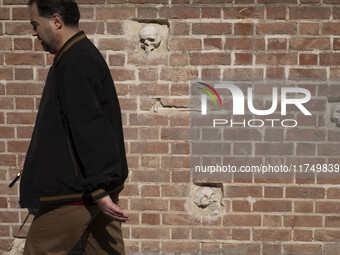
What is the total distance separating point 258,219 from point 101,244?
127 cm

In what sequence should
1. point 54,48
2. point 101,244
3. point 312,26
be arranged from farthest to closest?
1. point 312,26
2. point 101,244
3. point 54,48

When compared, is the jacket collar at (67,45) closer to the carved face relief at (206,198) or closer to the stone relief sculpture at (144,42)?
the stone relief sculpture at (144,42)

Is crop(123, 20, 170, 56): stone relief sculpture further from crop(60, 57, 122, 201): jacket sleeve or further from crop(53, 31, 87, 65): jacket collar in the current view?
crop(60, 57, 122, 201): jacket sleeve

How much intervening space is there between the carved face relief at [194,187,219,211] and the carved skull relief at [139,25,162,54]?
110 centimetres

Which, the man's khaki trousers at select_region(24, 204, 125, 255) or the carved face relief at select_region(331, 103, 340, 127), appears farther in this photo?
the carved face relief at select_region(331, 103, 340, 127)

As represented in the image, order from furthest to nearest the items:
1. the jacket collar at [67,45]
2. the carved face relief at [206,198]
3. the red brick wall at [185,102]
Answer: the carved face relief at [206,198], the red brick wall at [185,102], the jacket collar at [67,45]

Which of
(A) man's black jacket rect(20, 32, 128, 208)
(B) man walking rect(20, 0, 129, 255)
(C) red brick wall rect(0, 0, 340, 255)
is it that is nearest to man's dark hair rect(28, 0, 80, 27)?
(B) man walking rect(20, 0, 129, 255)

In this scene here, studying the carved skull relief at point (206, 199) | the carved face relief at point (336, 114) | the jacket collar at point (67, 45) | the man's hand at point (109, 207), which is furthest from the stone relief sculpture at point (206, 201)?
the jacket collar at point (67, 45)

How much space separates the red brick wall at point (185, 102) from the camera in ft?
10.4

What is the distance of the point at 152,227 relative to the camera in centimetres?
335

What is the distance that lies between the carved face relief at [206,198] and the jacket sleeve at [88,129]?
121cm

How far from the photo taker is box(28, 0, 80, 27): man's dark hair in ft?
7.63

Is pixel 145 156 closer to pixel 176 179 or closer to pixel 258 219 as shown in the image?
pixel 176 179

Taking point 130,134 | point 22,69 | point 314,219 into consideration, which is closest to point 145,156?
point 130,134
